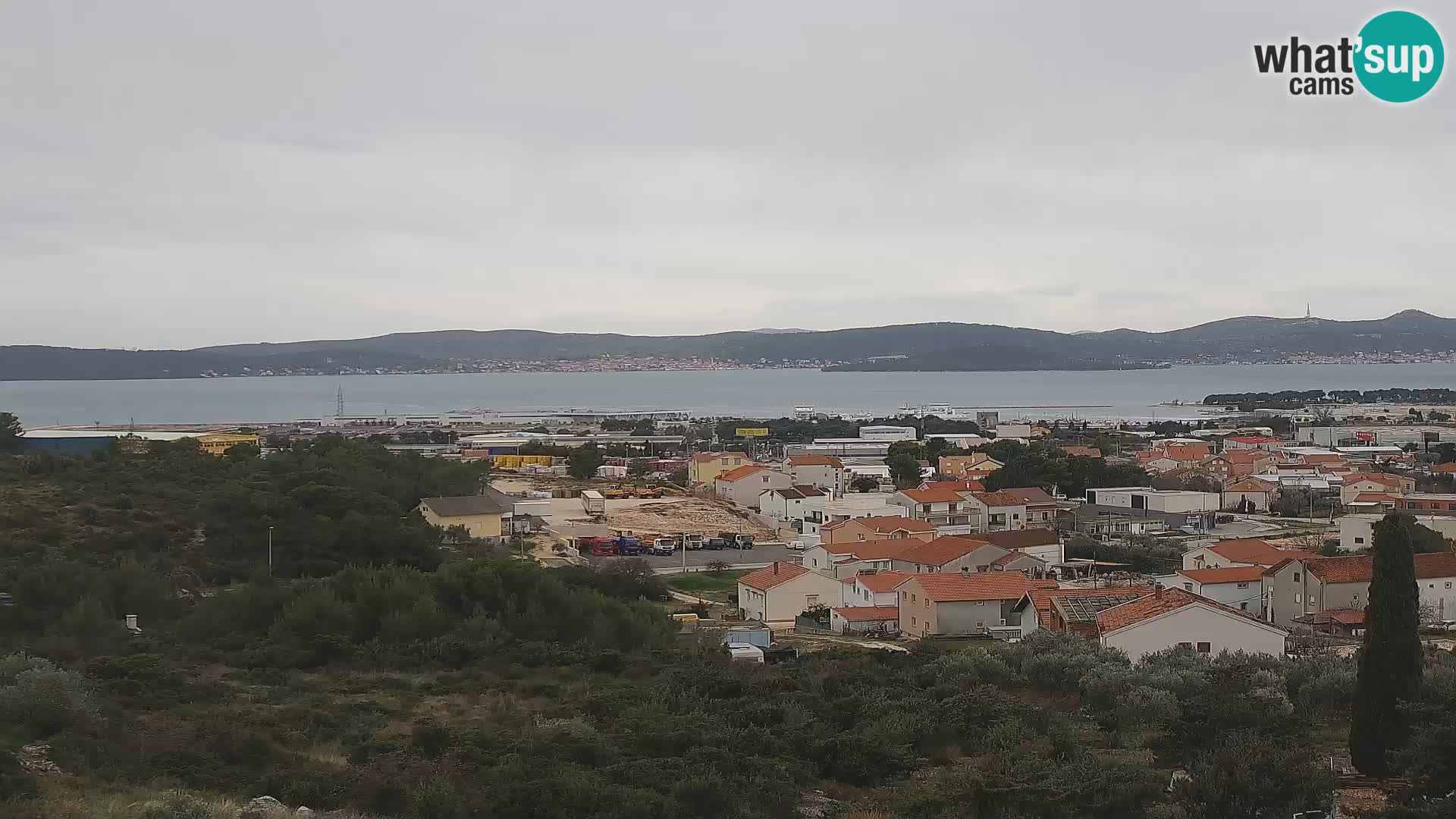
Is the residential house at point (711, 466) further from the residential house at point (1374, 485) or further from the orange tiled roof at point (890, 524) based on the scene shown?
the residential house at point (1374, 485)

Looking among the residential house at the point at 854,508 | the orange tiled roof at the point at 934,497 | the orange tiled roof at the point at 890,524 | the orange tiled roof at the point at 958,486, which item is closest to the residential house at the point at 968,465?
the orange tiled roof at the point at 958,486

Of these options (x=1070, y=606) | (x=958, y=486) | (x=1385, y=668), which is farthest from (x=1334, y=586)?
(x=958, y=486)

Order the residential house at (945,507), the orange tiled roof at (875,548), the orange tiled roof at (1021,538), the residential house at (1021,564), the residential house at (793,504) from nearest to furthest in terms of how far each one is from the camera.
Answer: the residential house at (1021,564) < the orange tiled roof at (875,548) < the orange tiled roof at (1021,538) < the residential house at (945,507) < the residential house at (793,504)

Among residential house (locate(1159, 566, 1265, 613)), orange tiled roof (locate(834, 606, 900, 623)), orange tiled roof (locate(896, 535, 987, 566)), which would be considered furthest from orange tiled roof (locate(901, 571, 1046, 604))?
orange tiled roof (locate(896, 535, 987, 566))

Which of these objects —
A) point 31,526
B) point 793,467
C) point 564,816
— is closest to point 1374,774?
point 564,816

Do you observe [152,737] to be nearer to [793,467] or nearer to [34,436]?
[793,467]

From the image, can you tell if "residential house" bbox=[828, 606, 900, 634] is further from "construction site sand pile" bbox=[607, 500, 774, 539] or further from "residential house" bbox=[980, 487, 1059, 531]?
"residential house" bbox=[980, 487, 1059, 531]
